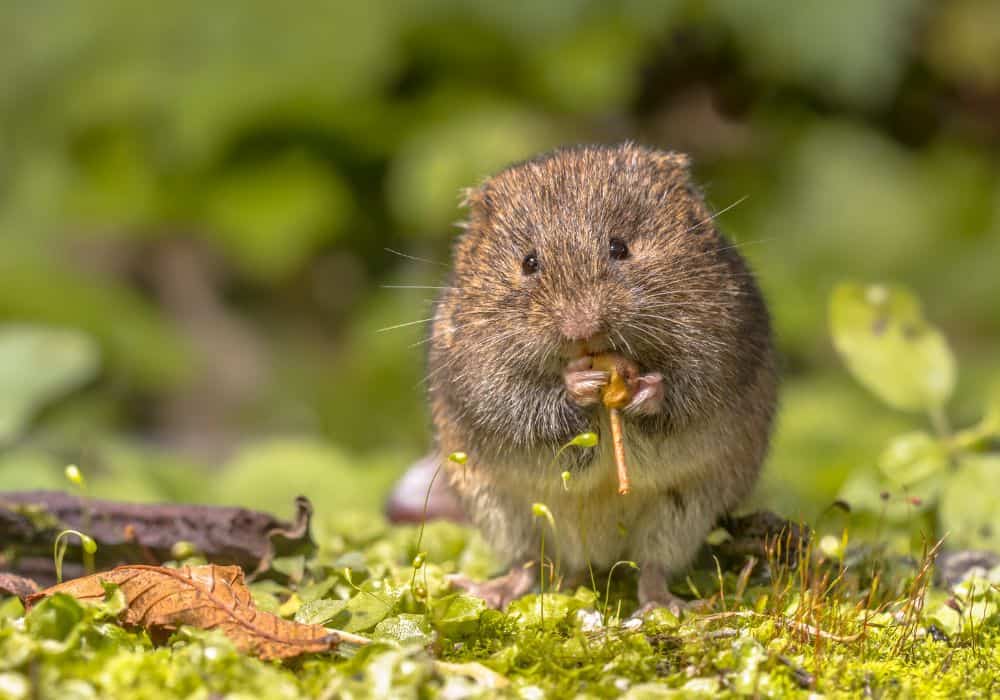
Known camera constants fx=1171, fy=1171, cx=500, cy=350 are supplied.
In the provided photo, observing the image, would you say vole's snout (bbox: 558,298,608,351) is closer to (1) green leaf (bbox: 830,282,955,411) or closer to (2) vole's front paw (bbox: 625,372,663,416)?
(2) vole's front paw (bbox: 625,372,663,416)

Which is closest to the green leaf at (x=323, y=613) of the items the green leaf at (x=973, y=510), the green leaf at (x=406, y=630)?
the green leaf at (x=406, y=630)

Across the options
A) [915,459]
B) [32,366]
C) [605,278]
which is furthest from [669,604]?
[32,366]

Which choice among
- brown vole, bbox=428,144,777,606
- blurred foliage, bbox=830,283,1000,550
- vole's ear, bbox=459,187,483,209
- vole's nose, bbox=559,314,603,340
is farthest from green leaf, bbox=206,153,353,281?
vole's nose, bbox=559,314,603,340

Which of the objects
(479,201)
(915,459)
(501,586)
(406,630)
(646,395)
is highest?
(479,201)

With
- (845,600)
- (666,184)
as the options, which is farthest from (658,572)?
(666,184)

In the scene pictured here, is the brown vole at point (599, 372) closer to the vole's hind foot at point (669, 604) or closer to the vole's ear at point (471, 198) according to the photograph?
the vole's hind foot at point (669, 604)

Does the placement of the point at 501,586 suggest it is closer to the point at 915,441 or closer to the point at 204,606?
the point at 204,606

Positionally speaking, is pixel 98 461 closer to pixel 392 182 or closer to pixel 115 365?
pixel 115 365

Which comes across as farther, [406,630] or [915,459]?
[915,459]
